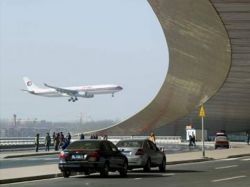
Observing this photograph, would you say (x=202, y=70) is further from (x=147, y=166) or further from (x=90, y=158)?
(x=90, y=158)

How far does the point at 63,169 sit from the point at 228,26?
1320 inches

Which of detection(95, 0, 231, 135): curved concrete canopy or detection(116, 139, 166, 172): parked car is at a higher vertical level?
detection(95, 0, 231, 135): curved concrete canopy

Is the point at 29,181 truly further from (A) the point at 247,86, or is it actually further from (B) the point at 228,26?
(A) the point at 247,86

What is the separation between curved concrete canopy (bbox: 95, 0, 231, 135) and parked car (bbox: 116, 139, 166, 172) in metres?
23.5

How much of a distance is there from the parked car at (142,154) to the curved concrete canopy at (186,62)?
2354 centimetres

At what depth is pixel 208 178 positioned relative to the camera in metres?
20.4

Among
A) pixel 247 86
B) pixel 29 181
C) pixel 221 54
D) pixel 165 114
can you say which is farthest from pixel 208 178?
pixel 165 114

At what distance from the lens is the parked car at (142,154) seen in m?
23.9

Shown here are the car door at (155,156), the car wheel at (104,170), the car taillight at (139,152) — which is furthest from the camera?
the car door at (155,156)

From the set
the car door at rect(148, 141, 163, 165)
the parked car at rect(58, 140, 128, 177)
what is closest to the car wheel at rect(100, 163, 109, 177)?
the parked car at rect(58, 140, 128, 177)

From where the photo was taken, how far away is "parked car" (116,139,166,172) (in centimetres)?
2386

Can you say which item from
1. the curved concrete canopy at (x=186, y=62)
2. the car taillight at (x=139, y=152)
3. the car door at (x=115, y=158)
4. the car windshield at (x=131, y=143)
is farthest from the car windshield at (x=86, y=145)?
the curved concrete canopy at (x=186, y=62)

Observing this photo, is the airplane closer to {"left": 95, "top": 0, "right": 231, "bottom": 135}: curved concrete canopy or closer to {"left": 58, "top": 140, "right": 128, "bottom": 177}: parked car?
{"left": 95, "top": 0, "right": 231, "bottom": 135}: curved concrete canopy

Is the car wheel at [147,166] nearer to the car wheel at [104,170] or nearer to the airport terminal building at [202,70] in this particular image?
the car wheel at [104,170]
